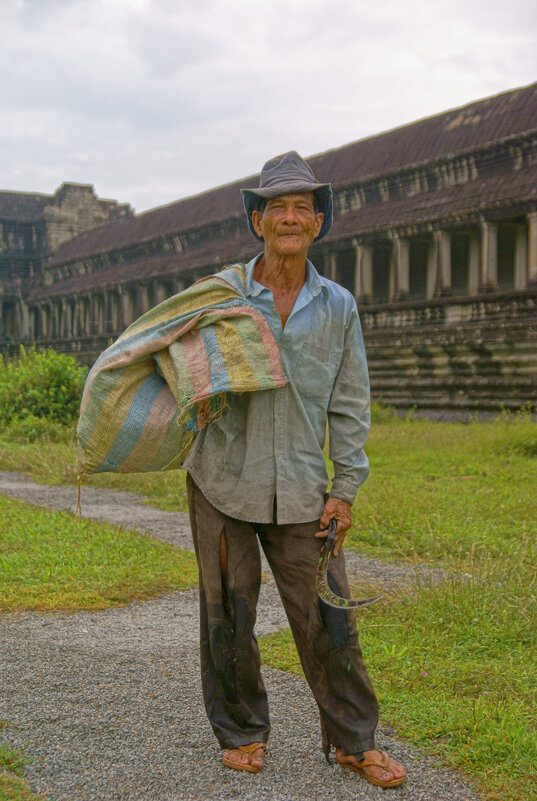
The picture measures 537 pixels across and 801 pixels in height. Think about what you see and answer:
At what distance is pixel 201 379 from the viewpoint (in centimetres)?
290

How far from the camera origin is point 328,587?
2.90 meters

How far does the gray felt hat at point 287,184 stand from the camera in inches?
116

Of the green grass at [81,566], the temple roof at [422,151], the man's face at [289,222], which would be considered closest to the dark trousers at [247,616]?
the man's face at [289,222]

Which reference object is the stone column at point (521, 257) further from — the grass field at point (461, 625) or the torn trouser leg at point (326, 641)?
the torn trouser leg at point (326, 641)

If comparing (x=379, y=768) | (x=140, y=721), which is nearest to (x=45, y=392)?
(x=140, y=721)

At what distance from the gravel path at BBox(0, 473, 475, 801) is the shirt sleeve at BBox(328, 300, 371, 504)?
94 cm

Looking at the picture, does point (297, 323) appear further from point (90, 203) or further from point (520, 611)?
point (90, 203)

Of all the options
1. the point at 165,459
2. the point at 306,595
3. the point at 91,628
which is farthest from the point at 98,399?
the point at 91,628

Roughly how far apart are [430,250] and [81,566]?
50.9ft

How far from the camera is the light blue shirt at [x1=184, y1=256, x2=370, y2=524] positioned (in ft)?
9.73

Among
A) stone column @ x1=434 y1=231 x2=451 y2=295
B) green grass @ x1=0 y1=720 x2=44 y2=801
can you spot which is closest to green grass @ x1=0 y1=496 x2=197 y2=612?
green grass @ x1=0 y1=720 x2=44 y2=801

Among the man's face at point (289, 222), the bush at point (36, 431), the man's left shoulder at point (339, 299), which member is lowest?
the bush at point (36, 431)

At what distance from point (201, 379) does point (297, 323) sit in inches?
15.2

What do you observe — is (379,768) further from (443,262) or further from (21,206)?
(21,206)
